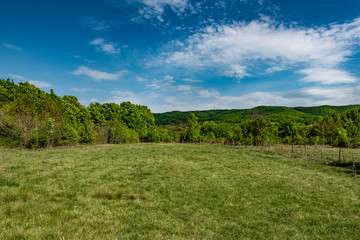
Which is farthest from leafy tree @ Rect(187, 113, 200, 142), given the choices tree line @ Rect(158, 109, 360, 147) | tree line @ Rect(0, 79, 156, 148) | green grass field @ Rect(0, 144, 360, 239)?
green grass field @ Rect(0, 144, 360, 239)

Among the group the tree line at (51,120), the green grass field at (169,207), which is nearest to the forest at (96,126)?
the tree line at (51,120)

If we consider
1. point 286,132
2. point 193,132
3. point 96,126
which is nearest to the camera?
point 96,126

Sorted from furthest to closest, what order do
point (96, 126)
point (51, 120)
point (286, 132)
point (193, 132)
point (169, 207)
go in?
point (193, 132) < point (286, 132) < point (96, 126) < point (51, 120) < point (169, 207)

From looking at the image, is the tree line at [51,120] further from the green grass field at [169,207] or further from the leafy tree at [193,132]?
the leafy tree at [193,132]

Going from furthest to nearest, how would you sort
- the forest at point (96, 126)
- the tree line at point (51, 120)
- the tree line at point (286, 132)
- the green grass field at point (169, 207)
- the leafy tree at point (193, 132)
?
the leafy tree at point (193, 132)
the tree line at point (286, 132)
the forest at point (96, 126)
the tree line at point (51, 120)
the green grass field at point (169, 207)

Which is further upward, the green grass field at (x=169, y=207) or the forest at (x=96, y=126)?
the forest at (x=96, y=126)

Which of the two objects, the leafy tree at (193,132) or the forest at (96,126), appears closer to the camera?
the forest at (96,126)

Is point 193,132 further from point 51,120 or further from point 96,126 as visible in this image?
point 51,120

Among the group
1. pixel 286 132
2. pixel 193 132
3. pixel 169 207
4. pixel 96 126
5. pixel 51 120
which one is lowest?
pixel 169 207

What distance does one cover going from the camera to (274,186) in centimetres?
1312

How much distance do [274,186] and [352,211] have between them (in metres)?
4.34

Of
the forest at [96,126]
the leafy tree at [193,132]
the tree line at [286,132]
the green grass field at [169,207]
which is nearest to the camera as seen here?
the green grass field at [169,207]

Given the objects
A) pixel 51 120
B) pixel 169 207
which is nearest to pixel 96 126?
pixel 51 120

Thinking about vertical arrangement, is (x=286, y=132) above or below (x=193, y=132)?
above
